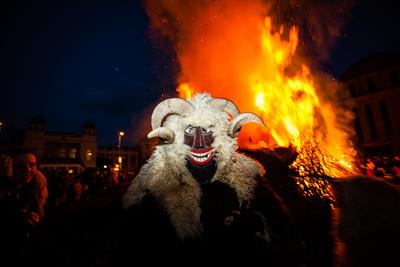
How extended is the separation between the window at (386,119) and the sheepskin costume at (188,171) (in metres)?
32.8

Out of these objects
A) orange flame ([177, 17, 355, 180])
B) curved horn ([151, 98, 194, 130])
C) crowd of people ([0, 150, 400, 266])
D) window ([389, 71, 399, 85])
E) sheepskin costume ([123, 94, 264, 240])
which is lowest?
crowd of people ([0, 150, 400, 266])

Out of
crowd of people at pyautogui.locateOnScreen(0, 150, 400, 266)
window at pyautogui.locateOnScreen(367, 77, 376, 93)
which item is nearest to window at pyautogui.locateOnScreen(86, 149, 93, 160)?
crowd of people at pyautogui.locateOnScreen(0, 150, 400, 266)

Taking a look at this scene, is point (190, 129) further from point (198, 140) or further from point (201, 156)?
point (201, 156)

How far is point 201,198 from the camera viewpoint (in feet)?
10.1

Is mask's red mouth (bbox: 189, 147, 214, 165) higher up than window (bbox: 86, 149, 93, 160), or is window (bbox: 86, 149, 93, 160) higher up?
window (bbox: 86, 149, 93, 160)

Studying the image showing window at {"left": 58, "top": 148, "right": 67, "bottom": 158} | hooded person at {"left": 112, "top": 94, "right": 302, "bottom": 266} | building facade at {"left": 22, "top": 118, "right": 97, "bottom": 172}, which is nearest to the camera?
hooded person at {"left": 112, "top": 94, "right": 302, "bottom": 266}

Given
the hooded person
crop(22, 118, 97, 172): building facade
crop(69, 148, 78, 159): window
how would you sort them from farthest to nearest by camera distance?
1. crop(69, 148, 78, 159): window
2. crop(22, 118, 97, 172): building facade
3. the hooded person

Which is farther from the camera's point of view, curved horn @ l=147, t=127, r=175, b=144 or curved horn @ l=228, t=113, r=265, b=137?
curved horn @ l=228, t=113, r=265, b=137

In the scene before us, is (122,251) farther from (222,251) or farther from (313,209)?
(313,209)

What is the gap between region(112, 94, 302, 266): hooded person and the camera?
8.54ft

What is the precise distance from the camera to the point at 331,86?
13.3 meters

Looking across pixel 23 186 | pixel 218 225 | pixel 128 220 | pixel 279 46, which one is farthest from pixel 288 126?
pixel 23 186

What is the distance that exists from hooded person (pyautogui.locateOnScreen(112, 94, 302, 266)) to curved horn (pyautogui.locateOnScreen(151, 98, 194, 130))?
0.05ft

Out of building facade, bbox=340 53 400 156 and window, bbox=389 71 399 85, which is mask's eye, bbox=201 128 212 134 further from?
window, bbox=389 71 399 85
